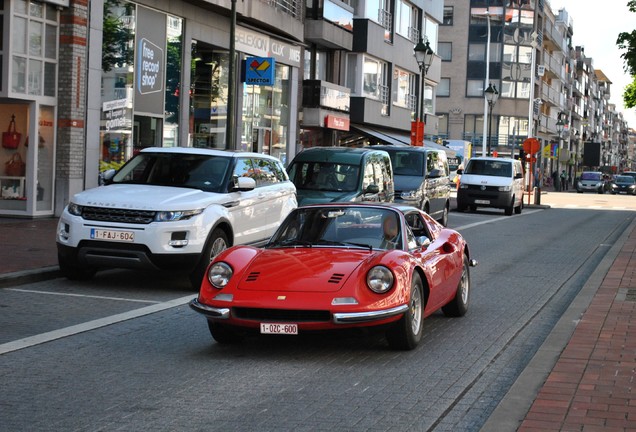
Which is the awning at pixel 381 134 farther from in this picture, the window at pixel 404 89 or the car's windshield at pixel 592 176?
the car's windshield at pixel 592 176

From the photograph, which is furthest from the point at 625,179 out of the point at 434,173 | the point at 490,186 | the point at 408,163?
the point at 408,163

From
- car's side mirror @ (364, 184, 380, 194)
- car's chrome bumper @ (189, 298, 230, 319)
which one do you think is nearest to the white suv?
car's chrome bumper @ (189, 298, 230, 319)

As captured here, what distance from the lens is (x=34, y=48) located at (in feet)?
67.7

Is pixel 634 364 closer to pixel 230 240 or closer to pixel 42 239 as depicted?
pixel 230 240

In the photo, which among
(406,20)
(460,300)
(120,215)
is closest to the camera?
(460,300)

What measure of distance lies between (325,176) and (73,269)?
7917 mm

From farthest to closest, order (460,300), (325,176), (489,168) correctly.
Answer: (489,168) → (325,176) → (460,300)

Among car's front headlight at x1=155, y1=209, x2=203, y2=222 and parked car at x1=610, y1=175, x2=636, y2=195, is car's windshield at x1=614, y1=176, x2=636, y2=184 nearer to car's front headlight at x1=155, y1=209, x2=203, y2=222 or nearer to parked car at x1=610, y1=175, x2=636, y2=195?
parked car at x1=610, y1=175, x2=636, y2=195

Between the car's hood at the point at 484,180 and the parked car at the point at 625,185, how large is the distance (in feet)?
150

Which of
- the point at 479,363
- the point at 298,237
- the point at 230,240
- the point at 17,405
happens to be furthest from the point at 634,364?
the point at 230,240

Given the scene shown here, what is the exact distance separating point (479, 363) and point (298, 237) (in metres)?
2.16

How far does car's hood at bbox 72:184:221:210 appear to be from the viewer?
12133 mm

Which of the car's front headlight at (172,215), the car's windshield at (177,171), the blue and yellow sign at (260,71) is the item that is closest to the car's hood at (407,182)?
the blue and yellow sign at (260,71)

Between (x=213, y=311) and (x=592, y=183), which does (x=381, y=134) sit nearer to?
(x=213, y=311)
